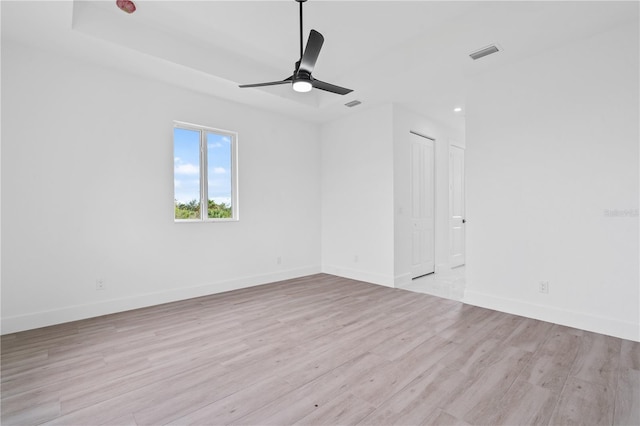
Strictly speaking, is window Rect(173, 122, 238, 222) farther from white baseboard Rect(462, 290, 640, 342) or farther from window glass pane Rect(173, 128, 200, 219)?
white baseboard Rect(462, 290, 640, 342)

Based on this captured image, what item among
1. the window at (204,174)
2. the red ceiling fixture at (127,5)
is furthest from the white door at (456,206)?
the red ceiling fixture at (127,5)

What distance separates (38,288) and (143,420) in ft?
7.61

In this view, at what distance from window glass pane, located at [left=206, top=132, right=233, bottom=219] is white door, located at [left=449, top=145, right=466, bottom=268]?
415cm

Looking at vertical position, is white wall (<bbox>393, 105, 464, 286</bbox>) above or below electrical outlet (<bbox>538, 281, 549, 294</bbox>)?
above

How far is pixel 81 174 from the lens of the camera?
3.32 metres

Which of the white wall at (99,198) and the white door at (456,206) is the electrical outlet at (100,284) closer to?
the white wall at (99,198)

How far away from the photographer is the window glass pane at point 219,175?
4441mm

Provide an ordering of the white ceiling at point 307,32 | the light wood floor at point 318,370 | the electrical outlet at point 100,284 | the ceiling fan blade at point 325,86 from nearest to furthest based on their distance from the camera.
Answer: the light wood floor at point 318,370 < the white ceiling at point 307,32 < the ceiling fan blade at point 325,86 < the electrical outlet at point 100,284

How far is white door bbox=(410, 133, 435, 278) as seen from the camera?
509 cm

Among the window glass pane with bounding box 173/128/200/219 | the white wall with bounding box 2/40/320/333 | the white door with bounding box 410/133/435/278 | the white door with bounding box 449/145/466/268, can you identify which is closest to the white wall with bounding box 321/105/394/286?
the white door with bounding box 410/133/435/278

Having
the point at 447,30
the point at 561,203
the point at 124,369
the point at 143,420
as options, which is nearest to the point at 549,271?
the point at 561,203

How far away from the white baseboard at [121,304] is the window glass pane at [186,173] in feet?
3.32

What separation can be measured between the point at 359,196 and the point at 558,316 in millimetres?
2979

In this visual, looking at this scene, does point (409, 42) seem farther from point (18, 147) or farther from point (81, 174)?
point (18, 147)
